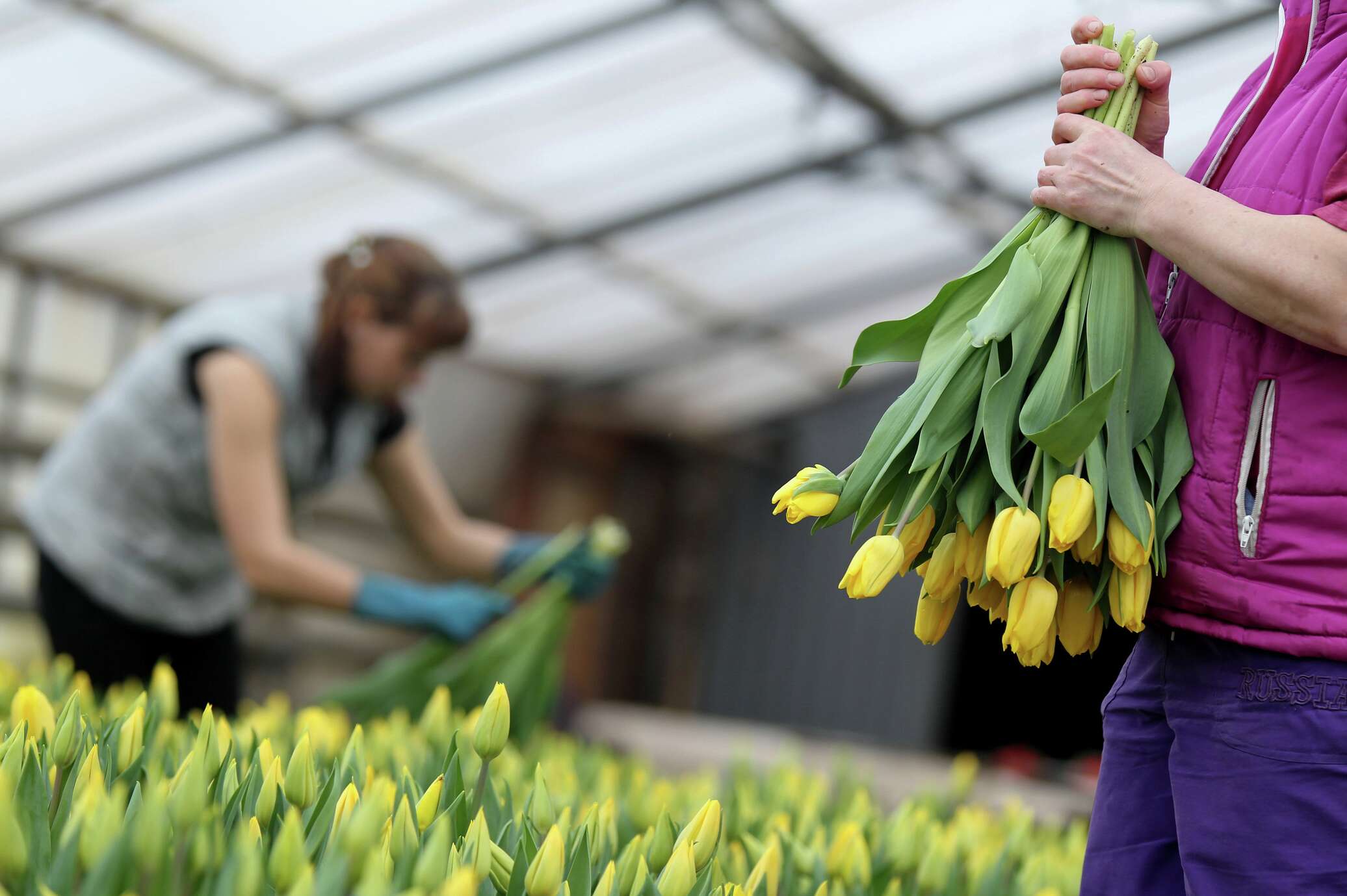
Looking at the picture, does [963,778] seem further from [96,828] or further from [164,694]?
[96,828]

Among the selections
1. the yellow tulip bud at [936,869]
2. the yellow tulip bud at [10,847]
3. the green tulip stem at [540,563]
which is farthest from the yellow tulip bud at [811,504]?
the green tulip stem at [540,563]

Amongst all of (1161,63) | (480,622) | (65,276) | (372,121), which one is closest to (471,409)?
(65,276)

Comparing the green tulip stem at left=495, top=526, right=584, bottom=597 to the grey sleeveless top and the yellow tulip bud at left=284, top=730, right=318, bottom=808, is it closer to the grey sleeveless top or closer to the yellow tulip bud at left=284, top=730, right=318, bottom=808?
the grey sleeveless top

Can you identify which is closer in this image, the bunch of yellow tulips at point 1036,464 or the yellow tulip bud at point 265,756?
the bunch of yellow tulips at point 1036,464

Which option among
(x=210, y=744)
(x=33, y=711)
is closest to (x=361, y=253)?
(x=33, y=711)

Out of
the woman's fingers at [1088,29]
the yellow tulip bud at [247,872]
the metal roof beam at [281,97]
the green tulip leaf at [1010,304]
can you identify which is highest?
the metal roof beam at [281,97]

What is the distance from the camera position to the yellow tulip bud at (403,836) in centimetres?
84

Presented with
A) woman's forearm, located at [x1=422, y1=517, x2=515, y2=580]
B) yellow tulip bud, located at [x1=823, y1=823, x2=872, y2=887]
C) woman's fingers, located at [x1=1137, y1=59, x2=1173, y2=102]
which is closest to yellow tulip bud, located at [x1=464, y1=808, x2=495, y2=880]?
yellow tulip bud, located at [x1=823, y1=823, x2=872, y2=887]

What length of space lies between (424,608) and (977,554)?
1.65 m

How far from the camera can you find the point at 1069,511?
89 centimetres

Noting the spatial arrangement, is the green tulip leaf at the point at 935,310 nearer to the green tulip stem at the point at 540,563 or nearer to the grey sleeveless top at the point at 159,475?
the grey sleeveless top at the point at 159,475

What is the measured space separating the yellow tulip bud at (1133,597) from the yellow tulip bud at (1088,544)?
1.1 inches

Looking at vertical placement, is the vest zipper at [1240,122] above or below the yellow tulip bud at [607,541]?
above

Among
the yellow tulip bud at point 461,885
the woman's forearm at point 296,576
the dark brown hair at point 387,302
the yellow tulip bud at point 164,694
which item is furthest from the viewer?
the dark brown hair at point 387,302
